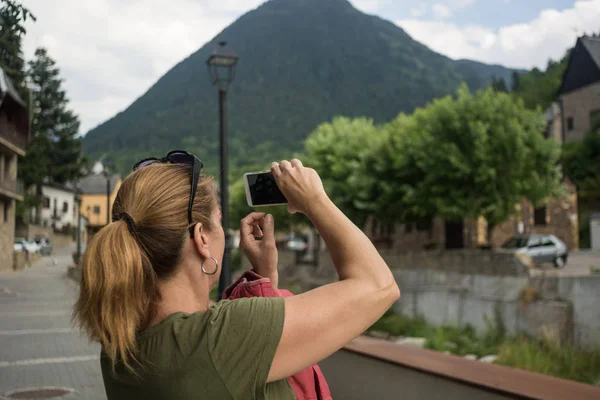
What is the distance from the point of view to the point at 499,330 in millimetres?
11891

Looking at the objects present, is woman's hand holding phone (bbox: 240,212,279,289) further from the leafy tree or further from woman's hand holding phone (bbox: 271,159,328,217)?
the leafy tree

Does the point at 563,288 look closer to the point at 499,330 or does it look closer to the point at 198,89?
the point at 499,330

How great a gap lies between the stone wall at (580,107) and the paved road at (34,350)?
56.5 m

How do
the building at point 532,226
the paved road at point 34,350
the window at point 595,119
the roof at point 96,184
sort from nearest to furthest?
1. the paved road at point 34,350
2. the roof at point 96,184
3. the building at point 532,226
4. the window at point 595,119

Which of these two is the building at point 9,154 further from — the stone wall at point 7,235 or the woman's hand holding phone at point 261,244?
the woman's hand holding phone at point 261,244

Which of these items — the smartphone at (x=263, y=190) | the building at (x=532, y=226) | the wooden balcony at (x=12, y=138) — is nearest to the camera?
the smartphone at (x=263, y=190)

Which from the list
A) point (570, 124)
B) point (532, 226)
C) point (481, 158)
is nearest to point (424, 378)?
point (481, 158)

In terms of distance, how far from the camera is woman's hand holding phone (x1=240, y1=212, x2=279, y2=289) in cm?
176

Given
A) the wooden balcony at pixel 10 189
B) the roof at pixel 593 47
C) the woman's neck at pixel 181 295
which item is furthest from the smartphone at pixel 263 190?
the roof at pixel 593 47

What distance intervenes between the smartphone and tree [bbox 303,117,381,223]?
132 feet

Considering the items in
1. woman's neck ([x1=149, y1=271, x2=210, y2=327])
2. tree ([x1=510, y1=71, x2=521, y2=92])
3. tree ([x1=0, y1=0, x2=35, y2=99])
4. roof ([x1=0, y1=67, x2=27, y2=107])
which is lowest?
woman's neck ([x1=149, y1=271, x2=210, y2=327])

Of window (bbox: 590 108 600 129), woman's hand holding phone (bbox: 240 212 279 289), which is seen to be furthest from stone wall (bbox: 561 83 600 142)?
woman's hand holding phone (bbox: 240 212 279 289)

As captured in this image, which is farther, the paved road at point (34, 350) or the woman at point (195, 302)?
the paved road at point (34, 350)

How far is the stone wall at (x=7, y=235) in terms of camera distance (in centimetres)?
532
